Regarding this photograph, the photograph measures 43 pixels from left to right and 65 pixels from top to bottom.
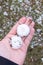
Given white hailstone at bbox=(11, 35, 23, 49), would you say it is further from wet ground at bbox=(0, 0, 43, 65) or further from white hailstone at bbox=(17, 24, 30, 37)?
wet ground at bbox=(0, 0, 43, 65)

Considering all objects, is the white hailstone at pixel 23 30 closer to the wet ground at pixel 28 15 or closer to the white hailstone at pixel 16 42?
the white hailstone at pixel 16 42

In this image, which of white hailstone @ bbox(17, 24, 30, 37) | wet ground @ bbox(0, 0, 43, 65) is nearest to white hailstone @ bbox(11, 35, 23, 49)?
white hailstone @ bbox(17, 24, 30, 37)

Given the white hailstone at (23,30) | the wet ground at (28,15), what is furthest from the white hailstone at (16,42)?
the wet ground at (28,15)

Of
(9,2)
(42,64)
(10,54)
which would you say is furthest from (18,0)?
(10,54)

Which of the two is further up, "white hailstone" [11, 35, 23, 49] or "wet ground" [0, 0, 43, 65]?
"white hailstone" [11, 35, 23, 49]

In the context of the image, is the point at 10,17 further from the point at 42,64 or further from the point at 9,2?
the point at 42,64

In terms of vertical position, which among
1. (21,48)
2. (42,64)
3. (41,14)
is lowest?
(42,64)
